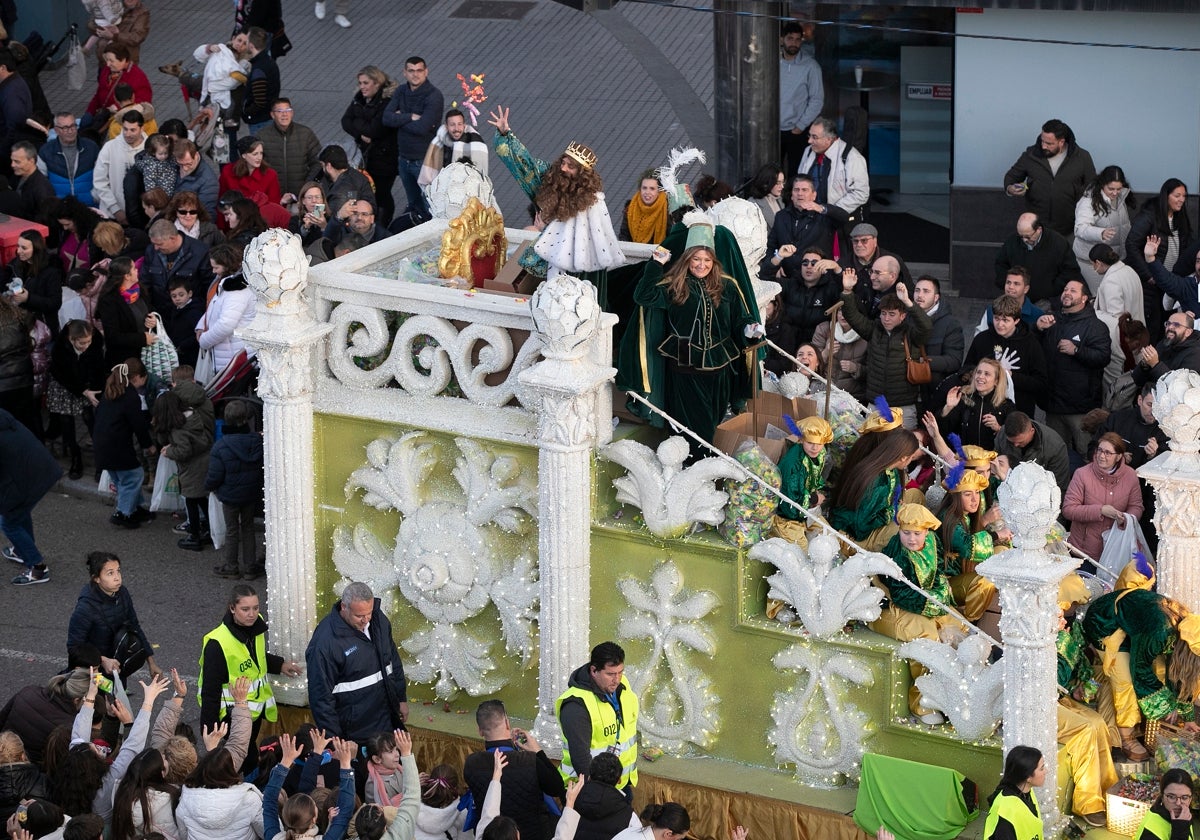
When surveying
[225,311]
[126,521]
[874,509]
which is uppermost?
[225,311]

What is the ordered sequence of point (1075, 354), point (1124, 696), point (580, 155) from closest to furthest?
point (1124, 696), point (580, 155), point (1075, 354)

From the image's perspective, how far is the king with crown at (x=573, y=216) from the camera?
1171 cm

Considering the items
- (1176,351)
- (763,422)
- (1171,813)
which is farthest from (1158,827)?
(1176,351)

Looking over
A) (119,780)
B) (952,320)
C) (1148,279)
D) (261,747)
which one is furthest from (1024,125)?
(119,780)

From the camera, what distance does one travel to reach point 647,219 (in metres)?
15.7

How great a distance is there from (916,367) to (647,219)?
8.02 feet

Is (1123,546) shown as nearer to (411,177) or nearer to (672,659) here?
(672,659)

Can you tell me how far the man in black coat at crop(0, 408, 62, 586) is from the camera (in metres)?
14.4

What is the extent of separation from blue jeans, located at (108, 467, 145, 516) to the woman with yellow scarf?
149 inches

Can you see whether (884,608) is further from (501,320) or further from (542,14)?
(542,14)

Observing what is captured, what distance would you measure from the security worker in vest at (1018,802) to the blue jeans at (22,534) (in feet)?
23.6

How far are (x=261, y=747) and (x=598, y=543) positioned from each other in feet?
→ 7.12

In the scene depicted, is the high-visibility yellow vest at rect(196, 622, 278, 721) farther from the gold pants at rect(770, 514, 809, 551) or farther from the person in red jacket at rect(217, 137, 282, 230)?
the person in red jacket at rect(217, 137, 282, 230)

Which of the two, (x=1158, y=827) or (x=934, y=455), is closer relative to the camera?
(x=1158, y=827)
